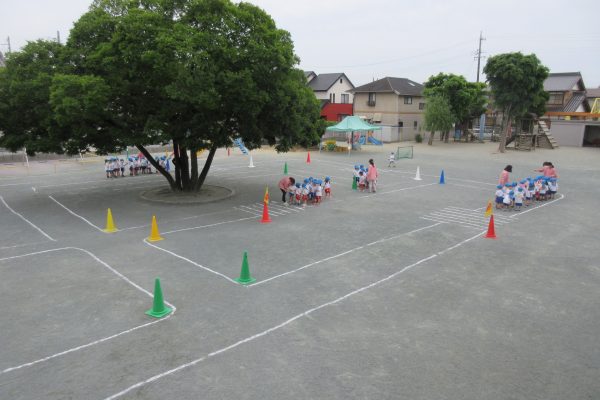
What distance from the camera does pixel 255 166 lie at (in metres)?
28.8

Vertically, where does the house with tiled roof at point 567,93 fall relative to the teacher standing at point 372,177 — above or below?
above

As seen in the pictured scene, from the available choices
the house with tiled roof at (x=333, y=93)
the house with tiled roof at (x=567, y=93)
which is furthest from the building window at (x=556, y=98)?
the house with tiled roof at (x=333, y=93)

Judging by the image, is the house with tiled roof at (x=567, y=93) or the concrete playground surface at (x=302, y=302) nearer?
the concrete playground surface at (x=302, y=302)

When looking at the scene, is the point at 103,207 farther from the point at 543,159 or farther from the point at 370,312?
the point at 543,159

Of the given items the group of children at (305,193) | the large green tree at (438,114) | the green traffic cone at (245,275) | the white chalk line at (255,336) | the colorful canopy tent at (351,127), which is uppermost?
the large green tree at (438,114)

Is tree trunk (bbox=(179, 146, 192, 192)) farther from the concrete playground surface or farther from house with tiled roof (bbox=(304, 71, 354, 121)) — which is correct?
house with tiled roof (bbox=(304, 71, 354, 121))

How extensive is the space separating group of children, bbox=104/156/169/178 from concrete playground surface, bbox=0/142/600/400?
21.3 feet

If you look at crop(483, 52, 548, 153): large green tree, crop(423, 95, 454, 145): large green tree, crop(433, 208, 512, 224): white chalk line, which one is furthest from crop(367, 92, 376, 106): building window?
crop(433, 208, 512, 224): white chalk line

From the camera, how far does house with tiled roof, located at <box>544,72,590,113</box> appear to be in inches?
1921

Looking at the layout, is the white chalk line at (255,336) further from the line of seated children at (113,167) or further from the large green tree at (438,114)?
the large green tree at (438,114)

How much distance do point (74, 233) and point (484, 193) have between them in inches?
670

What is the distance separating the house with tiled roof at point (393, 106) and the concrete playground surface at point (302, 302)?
33570 millimetres

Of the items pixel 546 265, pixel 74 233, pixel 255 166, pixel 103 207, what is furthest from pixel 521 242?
pixel 255 166

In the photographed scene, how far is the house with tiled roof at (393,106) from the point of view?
4934 centimetres
